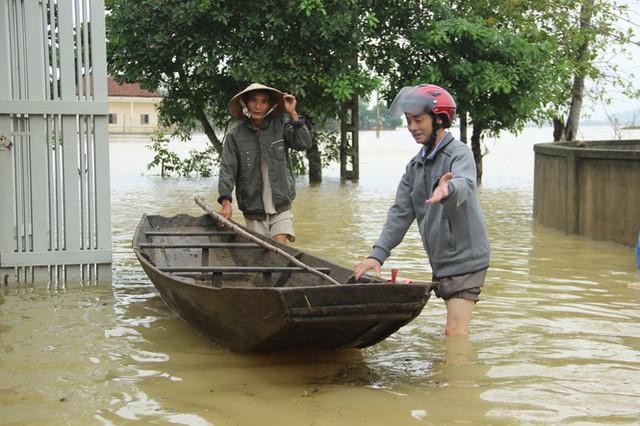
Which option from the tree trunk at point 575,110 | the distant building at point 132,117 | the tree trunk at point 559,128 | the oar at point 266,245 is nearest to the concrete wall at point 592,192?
the oar at point 266,245

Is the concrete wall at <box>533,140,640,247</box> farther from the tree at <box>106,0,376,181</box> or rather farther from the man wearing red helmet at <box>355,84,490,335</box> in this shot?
the tree at <box>106,0,376,181</box>

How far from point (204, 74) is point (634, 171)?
36.8 ft

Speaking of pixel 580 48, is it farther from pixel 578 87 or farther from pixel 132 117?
pixel 132 117

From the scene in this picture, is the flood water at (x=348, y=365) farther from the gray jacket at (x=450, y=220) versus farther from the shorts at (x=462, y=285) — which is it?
the gray jacket at (x=450, y=220)

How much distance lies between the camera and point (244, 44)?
18.7 metres

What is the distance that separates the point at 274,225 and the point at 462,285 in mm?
2924

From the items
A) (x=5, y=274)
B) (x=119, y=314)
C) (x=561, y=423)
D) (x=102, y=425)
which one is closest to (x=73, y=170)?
(x=5, y=274)

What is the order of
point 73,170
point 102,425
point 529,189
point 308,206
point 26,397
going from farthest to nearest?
point 529,189, point 308,206, point 73,170, point 26,397, point 102,425

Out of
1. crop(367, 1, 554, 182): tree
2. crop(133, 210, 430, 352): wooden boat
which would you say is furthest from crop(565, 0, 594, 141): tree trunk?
crop(133, 210, 430, 352): wooden boat

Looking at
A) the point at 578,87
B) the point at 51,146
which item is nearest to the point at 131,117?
the point at 578,87

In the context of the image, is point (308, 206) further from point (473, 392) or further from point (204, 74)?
point (473, 392)

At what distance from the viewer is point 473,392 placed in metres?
5.35

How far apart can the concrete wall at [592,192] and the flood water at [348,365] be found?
1.36m

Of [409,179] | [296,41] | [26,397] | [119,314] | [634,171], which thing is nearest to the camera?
[26,397]
